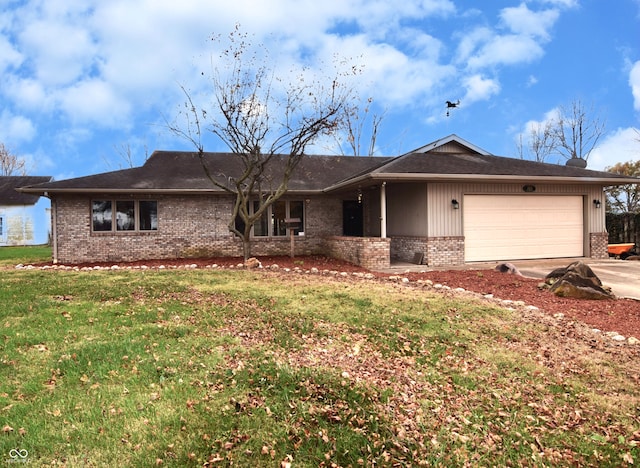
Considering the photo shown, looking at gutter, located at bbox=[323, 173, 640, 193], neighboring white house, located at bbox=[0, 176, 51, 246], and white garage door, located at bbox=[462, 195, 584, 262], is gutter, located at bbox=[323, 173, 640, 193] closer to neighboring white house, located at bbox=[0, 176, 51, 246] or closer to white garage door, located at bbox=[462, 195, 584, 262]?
white garage door, located at bbox=[462, 195, 584, 262]

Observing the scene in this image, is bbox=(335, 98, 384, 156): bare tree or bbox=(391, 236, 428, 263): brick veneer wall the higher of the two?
bbox=(335, 98, 384, 156): bare tree

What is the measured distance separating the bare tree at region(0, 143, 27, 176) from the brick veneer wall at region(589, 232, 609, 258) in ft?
152

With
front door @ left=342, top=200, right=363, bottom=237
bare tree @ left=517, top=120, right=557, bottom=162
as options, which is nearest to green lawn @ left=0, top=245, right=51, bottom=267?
front door @ left=342, top=200, right=363, bottom=237

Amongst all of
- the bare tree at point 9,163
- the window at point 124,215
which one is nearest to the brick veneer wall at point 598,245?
the window at point 124,215

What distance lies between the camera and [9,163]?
3884 centimetres

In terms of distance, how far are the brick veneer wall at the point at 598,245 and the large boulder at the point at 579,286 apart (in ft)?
23.2

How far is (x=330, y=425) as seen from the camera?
2.88m

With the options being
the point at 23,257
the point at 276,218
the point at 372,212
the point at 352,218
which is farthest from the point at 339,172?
the point at 23,257

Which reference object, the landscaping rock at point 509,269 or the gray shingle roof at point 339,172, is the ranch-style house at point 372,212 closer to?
the gray shingle roof at point 339,172

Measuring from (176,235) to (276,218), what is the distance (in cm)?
367

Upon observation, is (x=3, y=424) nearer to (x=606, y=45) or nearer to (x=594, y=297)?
(x=594, y=297)

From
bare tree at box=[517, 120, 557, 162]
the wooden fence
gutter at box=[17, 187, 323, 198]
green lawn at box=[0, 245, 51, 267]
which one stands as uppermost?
bare tree at box=[517, 120, 557, 162]

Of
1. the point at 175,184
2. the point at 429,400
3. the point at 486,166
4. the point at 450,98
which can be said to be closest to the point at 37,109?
the point at 175,184

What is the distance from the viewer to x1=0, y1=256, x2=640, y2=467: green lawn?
2639 mm
